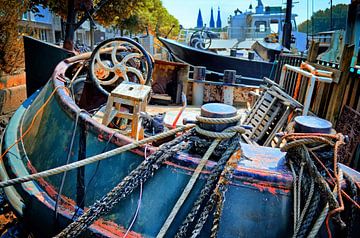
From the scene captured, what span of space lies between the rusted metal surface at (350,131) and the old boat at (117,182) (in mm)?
1286

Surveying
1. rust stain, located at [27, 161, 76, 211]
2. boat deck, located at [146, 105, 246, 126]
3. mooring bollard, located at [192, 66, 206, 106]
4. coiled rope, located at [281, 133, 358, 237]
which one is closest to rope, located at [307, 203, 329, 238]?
coiled rope, located at [281, 133, 358, 237]

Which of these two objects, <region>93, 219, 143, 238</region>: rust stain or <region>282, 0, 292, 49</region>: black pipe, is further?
<region>282, 0, 292, 49</region>: black pipe

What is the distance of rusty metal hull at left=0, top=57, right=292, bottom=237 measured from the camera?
1.79 meters

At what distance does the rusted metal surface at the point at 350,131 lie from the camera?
2924mm

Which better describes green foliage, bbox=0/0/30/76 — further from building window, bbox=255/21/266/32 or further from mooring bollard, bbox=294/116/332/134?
building window, bbox=255/21/266/32

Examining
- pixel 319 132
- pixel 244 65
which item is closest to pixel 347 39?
pixel 319 132

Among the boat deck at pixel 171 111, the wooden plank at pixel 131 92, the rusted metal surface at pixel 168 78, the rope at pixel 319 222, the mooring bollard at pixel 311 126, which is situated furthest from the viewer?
the rusted metal surface at pixel 168 78

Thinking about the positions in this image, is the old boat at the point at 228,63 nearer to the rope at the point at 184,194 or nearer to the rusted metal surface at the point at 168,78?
the rusted metal surface at the point at 168,78

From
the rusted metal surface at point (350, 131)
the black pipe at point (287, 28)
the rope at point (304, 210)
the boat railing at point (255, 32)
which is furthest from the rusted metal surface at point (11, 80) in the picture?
the boat railing at point (255, 32)

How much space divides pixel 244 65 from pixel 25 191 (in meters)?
10.4

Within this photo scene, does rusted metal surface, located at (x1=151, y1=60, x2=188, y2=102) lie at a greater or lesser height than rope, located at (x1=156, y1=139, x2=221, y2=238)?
greater

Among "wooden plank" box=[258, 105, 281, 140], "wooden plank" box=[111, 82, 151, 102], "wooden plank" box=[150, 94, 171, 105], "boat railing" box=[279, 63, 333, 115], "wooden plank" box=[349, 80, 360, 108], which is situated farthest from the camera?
"wooden plank" box=[150, 94, 171, 105]

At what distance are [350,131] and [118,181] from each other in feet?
8.57

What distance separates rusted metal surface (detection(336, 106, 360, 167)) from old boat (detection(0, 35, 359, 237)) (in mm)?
1286
